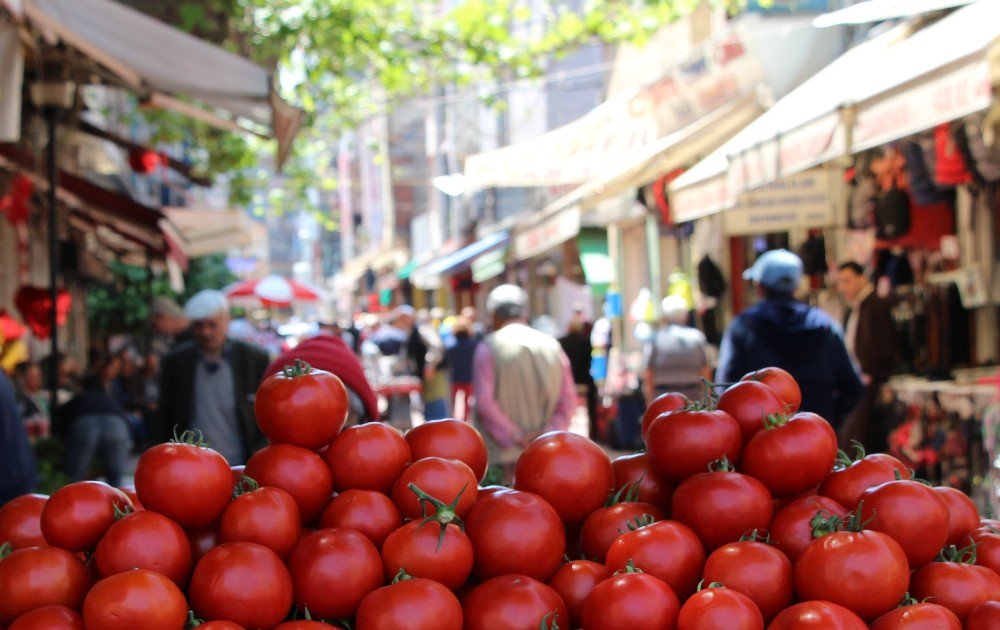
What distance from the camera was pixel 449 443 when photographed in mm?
2986

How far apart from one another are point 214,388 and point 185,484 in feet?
14.4

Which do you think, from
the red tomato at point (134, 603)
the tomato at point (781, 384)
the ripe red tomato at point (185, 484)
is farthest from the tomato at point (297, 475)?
the tomato at point (781, 384)

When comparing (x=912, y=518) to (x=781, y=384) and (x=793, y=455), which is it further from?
(x=781, y=384)

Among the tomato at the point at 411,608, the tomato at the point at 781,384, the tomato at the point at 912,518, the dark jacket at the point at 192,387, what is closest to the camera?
the tomato at the point at 411,608

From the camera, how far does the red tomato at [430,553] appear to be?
250 centimetres

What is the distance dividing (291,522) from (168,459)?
12.3 inches

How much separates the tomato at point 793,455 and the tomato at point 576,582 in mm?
455

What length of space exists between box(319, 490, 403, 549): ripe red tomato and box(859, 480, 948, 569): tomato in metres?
1.06

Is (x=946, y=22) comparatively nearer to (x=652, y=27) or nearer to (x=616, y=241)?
(x=652, y=27)

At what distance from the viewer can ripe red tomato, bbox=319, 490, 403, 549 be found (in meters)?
2.67

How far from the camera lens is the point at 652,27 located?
13.2 m

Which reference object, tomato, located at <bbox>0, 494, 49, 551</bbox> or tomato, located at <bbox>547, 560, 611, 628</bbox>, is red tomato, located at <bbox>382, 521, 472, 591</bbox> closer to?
tomato, located at <bbox>547, 560, 611, 628</bbox>

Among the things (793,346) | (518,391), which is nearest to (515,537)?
(793,346)

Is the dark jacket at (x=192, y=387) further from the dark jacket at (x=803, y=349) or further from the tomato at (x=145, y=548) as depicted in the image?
the tomato at (x=145, y=548)
